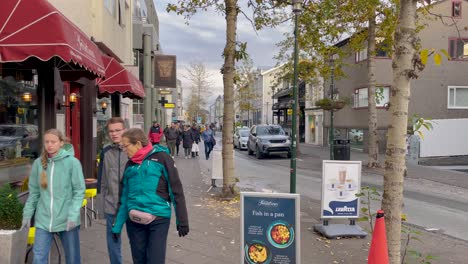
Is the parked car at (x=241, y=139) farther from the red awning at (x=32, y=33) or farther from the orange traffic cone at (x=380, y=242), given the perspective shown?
the orange traffic cone at (x=380, y=242)

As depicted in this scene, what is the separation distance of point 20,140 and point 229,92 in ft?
14.6

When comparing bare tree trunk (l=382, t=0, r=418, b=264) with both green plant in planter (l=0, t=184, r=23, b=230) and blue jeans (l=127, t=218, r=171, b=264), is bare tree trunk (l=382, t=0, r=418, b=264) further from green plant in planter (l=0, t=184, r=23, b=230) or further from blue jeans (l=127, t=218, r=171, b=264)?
green plant in planter (l=0, t=184, r=23, b=230)

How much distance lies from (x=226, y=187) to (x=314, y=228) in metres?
3.03

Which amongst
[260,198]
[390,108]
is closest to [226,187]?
[260,198]

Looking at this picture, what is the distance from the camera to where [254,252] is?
465 centimetres

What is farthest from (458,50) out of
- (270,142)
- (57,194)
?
(57,194)

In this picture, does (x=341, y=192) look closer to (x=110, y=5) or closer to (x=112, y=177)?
(x=112, y=177)

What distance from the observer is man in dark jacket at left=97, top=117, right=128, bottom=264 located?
4.89m

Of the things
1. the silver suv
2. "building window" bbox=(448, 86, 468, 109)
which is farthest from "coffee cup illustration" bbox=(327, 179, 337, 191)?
"building window" bbox=(448, 86, 468, 109)

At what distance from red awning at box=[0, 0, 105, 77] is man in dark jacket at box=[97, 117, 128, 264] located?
A: 1.50 m

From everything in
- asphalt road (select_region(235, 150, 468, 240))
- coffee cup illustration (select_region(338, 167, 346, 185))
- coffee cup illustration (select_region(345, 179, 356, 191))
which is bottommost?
asphalt road (select_region(235, 150, 468, 240))

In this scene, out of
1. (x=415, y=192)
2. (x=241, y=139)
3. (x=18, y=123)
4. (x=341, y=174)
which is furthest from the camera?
(x=241, y=139)

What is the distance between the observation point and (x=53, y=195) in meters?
4.43

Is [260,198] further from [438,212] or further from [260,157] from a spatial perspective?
[260,157]
